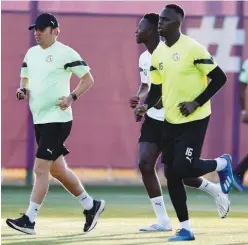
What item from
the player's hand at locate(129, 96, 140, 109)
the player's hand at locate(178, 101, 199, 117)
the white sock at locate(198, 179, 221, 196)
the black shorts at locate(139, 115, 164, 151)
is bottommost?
the white sock at locate(198, 179, 221, 196)

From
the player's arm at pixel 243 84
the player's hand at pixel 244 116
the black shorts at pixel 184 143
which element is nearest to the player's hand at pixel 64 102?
the black shorts at pixel 184 143

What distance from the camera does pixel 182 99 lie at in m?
9.20

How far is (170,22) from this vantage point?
9.22 metres

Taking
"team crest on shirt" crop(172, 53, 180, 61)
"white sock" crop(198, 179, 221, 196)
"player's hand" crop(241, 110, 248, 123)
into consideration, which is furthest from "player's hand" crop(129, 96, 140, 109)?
"player's hand" crop(241, 110, 248, 123)

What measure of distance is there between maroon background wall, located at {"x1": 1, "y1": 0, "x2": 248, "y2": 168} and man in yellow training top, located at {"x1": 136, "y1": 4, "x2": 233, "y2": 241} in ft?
23.1

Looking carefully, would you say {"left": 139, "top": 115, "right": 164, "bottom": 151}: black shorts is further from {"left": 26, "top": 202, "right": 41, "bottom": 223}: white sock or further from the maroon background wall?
the maroon background wall

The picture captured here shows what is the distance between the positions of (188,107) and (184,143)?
31cm

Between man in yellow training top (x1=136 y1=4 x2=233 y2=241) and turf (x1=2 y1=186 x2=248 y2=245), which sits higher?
man in yellow training top (x1=136 y1=4 x2=233 y2=241)

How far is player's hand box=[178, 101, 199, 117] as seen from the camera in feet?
29.5

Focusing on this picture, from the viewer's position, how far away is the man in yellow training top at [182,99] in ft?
29.8

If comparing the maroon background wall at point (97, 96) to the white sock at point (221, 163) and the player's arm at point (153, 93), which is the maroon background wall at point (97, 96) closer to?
the white sock at point (221, 163)

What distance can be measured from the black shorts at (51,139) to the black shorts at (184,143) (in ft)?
3.63

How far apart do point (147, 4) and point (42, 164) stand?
683cm

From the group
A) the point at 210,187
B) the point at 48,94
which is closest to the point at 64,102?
the point at 48,94
